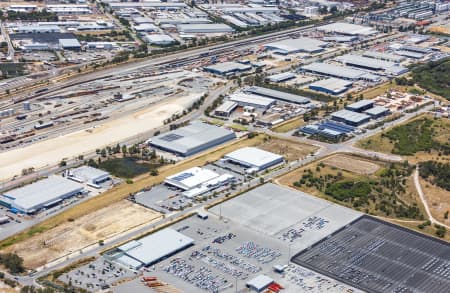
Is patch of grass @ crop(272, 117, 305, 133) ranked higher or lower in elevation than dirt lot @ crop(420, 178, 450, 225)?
higher

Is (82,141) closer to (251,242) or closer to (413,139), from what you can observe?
(251,242)

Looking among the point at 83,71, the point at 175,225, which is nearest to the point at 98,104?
the point at 83,71

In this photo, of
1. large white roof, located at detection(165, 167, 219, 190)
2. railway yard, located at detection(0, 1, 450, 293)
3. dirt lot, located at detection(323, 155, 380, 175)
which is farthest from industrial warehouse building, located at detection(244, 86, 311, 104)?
large white roof, located at detection(165, 167, 219, 190)

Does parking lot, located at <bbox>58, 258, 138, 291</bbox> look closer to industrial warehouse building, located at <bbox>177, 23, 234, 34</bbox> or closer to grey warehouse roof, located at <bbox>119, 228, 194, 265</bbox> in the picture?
grey warehouse roof, located at <bbox>119, 228, 194, 265</bbox>

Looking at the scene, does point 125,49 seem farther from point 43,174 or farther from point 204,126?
point 43,174

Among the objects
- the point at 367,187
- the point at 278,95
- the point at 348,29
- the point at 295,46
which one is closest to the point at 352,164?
the point at 367,187

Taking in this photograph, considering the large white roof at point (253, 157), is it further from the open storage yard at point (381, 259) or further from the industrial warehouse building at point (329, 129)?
the open storage yard at point (381, 259)

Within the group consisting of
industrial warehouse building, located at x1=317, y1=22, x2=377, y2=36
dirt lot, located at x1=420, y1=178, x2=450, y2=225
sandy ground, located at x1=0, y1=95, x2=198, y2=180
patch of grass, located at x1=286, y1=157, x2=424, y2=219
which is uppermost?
industrial warehouse building, located at x1=317, y1=22, x2=377, y2=36
